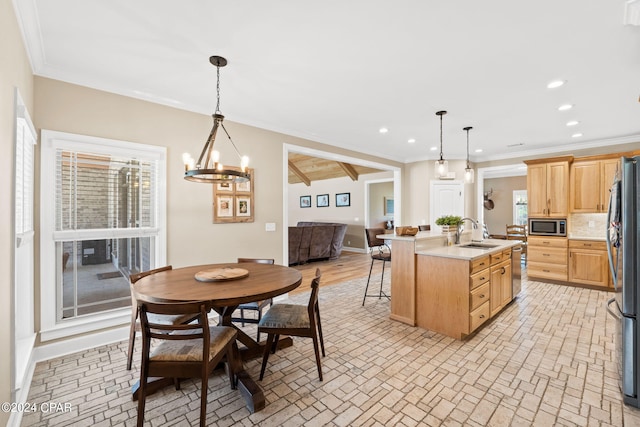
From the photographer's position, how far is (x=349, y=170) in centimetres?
900

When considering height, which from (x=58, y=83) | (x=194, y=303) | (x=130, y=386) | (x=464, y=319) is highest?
(x=58, y=83)

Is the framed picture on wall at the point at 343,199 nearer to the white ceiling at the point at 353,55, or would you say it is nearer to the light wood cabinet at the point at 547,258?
the light wood cabinet at the point at 547,258

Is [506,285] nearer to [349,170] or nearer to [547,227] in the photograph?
[547,227]

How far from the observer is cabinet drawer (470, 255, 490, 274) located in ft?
9.48

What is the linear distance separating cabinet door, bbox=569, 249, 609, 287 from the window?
4.31 metres

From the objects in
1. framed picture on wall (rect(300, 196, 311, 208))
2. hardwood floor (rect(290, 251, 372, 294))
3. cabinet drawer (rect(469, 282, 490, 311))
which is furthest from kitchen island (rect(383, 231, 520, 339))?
framed picture on wall (rect(300, 196, 311, 208))

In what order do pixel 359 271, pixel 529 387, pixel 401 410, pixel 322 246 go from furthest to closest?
pixel 322 246 < pixel 359 271 < pixel 529 387 < pixel 401 410

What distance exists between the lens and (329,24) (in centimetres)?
200

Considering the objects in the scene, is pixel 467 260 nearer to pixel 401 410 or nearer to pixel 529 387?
pixel 529 387

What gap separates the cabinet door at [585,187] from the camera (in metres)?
4.84

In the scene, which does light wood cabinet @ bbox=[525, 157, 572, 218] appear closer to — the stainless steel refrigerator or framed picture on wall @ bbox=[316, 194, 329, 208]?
the stainless steel refrigerator

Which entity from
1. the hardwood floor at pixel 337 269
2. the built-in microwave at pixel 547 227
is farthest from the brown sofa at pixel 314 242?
the built-in microwave at pixel 547 227

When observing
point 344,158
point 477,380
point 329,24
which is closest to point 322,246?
point 344,158

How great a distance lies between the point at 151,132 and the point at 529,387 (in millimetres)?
4277
